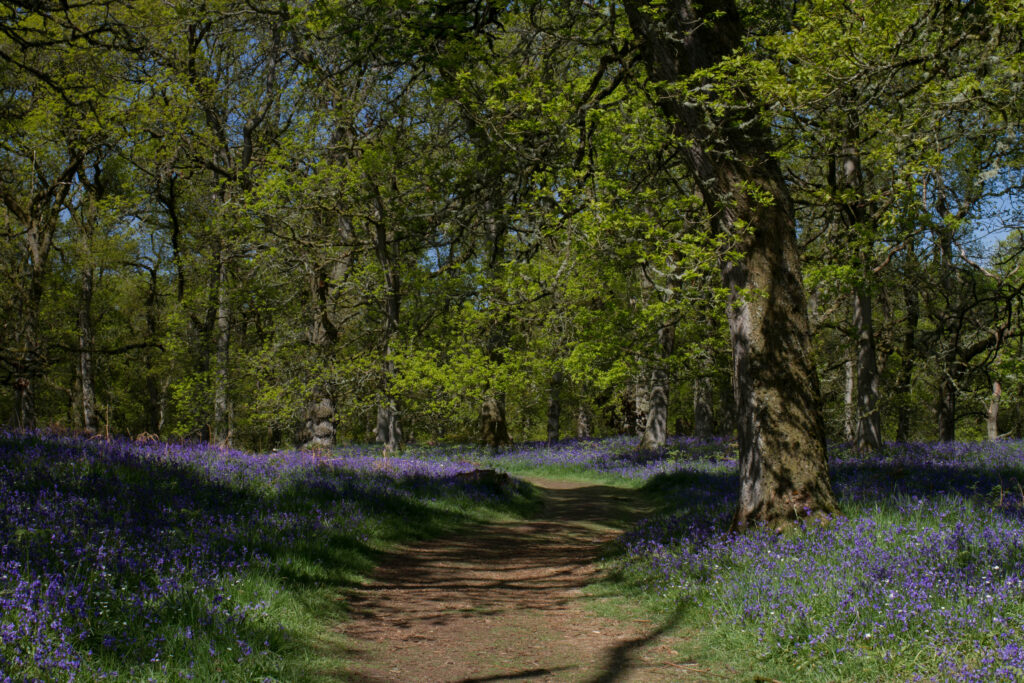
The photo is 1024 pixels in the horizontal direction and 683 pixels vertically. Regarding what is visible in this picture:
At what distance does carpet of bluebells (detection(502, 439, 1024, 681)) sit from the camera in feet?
14.5

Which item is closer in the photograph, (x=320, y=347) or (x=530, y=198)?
(x=530, y=198)

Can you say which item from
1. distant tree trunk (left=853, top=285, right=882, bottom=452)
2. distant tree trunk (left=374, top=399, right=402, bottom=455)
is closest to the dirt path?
distant tree trunk (left=853, top=285, right=882, bottom=452)

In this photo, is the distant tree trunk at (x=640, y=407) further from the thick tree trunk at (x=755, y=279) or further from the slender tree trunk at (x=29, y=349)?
the thick tree trunk at (x=755, y=279)

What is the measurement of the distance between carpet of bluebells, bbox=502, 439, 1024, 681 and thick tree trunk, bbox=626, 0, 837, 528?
0.63 m

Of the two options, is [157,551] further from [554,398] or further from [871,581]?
[554,398]

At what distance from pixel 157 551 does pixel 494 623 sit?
3.12 metres

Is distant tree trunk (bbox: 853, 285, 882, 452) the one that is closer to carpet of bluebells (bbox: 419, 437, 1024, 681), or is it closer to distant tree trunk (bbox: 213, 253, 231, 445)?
carpet of bluebells (bbox: 419, 437, 1024, 681)

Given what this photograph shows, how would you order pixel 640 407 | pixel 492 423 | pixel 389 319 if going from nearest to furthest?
1. pixel 389 319
2. pixel 492 423
3. pixel 640 407

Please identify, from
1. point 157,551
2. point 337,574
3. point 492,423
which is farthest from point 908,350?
point 157,551

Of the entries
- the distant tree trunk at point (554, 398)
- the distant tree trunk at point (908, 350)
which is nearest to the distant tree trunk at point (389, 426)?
the distant tree trunk at point (554, 398)

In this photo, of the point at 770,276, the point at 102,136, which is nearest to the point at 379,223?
the point at 102,136

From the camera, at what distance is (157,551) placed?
19.6 ft

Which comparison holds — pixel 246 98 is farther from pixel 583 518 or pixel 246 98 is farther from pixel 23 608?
pixel 23 608

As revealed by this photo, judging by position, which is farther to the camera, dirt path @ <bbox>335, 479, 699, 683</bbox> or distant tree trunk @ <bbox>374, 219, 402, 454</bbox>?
distant tree trunk @ <bbox>374, 219, 402, 454</bbox>
